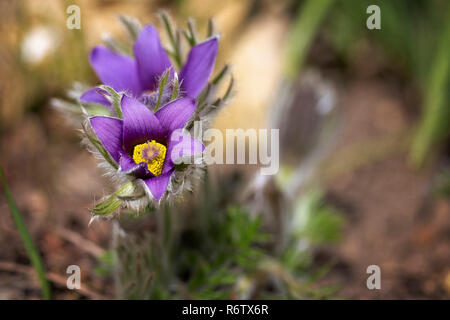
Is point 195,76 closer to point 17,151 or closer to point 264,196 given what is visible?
point 264,196

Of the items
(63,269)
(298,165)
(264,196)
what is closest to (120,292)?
(63,269)

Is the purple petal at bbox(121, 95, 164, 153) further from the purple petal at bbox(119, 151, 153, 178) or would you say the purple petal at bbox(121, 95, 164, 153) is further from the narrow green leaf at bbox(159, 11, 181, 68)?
the narrow green leaf at bbox(159, 11, 181, 68)

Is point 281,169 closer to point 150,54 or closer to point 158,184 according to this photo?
point 150,54

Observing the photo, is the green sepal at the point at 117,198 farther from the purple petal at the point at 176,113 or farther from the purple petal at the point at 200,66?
the purple petal at the point at 200,66

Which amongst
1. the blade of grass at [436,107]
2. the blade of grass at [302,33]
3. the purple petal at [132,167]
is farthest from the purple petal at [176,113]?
the blade of grass at [302,33]

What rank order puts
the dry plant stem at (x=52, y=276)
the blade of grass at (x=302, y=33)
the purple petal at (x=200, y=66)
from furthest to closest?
the blade of grass at (x=302, y=33), the dry plant stem at (x=52, y=276), the purple petal at (x=200, y=66)
